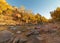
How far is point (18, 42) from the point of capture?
23.8 feet

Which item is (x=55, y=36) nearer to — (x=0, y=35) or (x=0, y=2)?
(x=0, y=35)

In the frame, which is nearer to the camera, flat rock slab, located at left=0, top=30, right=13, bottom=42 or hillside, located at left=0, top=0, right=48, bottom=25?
flat rock slab, located at left=0, top=30, right=13, bottom=42

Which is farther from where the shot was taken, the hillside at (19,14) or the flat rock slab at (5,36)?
the hillside at (19,14)

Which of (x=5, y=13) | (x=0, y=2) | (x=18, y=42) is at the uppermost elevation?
(x=0, y=2)

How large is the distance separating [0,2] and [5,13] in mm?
3675

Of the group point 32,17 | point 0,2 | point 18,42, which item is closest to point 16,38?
point 18,42

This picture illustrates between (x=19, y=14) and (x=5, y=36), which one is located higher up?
(x=19, y=14)

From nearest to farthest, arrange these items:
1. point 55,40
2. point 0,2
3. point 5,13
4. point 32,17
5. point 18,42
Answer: point 55,40
point 18,42
point 0,2
point 5,13
point 32,17

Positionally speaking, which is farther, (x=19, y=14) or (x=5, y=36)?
(x=19, y=14)

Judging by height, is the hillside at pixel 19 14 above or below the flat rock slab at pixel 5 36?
above

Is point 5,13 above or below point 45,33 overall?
above

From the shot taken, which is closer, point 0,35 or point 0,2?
point 0,35

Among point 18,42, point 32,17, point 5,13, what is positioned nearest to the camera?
point 18,42

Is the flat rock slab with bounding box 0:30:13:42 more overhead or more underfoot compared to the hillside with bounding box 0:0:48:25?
more underfoot
